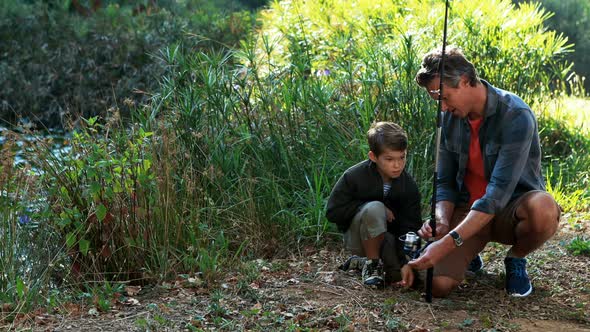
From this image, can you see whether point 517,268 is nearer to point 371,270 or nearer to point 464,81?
point 371,270

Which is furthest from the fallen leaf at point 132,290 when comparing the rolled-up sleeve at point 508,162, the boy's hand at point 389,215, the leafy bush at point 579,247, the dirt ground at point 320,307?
the leafy bush at point 579,247

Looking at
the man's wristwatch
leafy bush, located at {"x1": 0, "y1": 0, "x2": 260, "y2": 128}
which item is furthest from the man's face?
leafy bush, located at {"x1": 0, "y1": 0, "x2": 260, "y2": 128}

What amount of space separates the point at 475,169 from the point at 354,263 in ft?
2.78

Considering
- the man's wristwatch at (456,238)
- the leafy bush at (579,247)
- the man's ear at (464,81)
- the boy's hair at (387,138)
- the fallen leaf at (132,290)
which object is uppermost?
the man's ear at (464,81)

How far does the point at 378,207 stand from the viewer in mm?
4484

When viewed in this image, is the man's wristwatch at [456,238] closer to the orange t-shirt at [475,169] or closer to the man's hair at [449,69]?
the orange t-shirt at [475,169]

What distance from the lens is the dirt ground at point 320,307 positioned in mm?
3988

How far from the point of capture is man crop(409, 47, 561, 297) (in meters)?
4.21

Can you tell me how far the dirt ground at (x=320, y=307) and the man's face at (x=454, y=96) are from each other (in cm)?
96

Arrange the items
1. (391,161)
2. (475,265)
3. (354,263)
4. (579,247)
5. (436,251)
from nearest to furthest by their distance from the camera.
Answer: (436,251)
(391,161)
(354,263)
(475,265)
(579,247)

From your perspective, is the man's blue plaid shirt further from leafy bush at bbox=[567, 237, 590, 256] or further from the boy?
leafy bush at bbox=[567, 237, 590, 256]

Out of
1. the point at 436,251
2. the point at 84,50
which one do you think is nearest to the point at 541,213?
the point at 436,251

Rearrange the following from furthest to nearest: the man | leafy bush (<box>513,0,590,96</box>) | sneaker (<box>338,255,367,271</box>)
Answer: leafy bush (<box>513,0,590,96</box>) < sneaker (<box>338,255,367,271</box>) < the man

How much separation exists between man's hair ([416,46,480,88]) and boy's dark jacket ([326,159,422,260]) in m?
0.58
